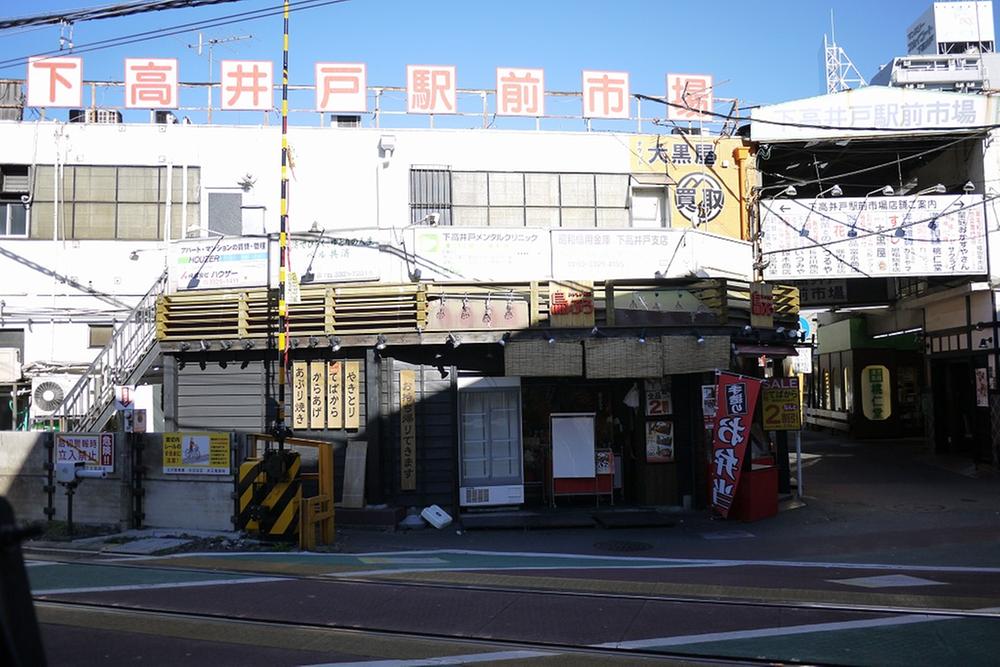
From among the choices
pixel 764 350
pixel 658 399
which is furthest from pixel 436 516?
pixel 764 350

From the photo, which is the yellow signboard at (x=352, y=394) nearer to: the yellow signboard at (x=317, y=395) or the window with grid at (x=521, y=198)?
the yellow signboard at (x=317, y=395)

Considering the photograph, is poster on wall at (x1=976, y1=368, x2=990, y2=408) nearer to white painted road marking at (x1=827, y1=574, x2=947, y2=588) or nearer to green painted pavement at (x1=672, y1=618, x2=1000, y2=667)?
white painted road marking at (x1=827, y1=574, x2=947, y2=588)

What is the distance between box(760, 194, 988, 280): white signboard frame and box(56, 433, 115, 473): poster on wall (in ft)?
50.4

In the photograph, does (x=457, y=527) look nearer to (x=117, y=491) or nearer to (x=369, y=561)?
(x=369, y=561)

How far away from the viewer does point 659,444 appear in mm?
15945

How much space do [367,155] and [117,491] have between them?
32.3 ft

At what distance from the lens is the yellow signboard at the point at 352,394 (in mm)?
15523

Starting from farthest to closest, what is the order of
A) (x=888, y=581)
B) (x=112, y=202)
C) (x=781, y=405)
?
1. (x=112, y=202)
2. (x=781, y=405)
3. (x=888, y=581)

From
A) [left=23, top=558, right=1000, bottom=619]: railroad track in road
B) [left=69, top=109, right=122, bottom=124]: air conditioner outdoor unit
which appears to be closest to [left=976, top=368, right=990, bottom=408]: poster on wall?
[left=23, top=558, right=1000, bottom=619]: railroad track in road

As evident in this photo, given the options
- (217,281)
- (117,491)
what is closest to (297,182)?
(217,281)

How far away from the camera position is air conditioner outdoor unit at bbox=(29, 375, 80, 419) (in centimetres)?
1878

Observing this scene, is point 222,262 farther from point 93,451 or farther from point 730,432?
point 730,432

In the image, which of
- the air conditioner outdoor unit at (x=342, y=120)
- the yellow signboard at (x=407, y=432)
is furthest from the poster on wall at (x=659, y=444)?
the air conditioner outdoor unit at (x=342, y=120)

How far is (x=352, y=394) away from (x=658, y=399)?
6115mm
